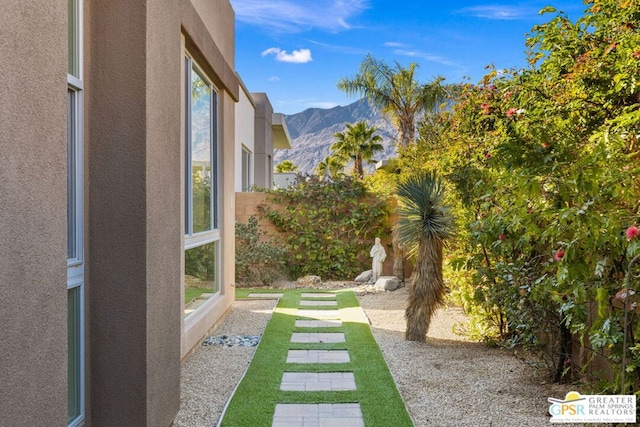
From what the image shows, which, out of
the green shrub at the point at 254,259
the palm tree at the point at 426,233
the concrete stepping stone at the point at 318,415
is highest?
the palm tree at the point at 426,233

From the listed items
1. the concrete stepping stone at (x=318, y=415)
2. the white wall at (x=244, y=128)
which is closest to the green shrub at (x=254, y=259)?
the white wall at (x=244, y=128)

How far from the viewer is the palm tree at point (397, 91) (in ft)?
71.7

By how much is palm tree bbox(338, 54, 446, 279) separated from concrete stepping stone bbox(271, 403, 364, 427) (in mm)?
17784

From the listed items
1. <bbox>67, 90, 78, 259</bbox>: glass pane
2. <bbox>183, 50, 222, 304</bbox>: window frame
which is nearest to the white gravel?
<bbox>183, 50, 222, 304</bbox>: window frame

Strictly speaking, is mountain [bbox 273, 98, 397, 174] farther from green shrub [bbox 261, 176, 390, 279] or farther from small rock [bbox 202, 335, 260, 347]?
small rock [bbox 202, 335, 260, 347]

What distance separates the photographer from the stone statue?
12539 millimetres

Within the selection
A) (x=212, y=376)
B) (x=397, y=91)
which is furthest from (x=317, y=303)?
(x=397, y=91)

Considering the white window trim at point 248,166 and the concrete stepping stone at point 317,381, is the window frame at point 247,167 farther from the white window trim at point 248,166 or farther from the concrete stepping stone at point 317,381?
the concrete stepping stone at point 317,381

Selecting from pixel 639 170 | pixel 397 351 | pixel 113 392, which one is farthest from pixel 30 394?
pixel 397 351

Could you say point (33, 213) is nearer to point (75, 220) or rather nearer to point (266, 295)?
point (75, 220)

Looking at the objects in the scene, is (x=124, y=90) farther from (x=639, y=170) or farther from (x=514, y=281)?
(x=514, y=281)

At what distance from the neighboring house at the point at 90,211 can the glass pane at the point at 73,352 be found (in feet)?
0.04

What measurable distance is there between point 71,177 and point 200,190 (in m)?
3.50

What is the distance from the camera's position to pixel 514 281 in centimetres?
519
